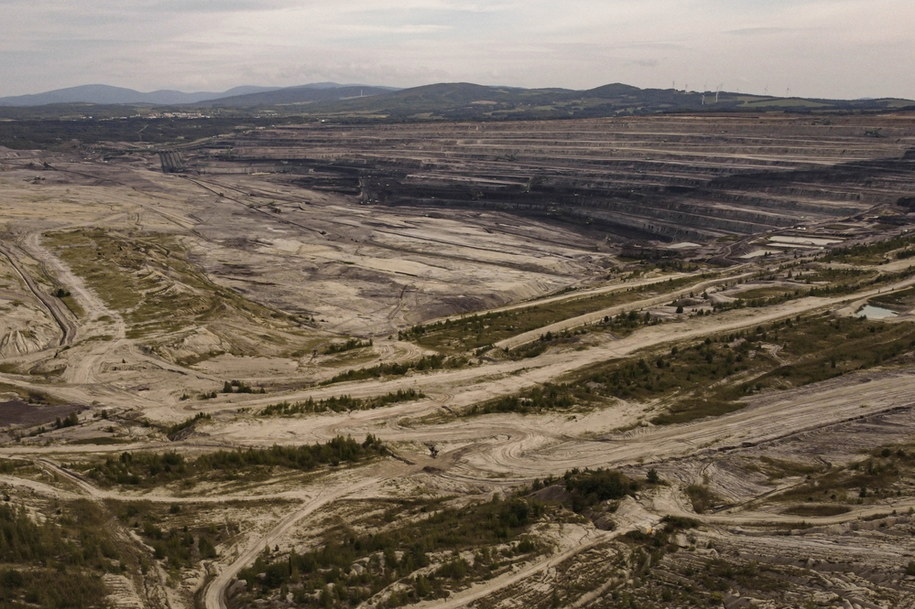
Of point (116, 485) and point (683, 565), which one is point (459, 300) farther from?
point (683, 565)

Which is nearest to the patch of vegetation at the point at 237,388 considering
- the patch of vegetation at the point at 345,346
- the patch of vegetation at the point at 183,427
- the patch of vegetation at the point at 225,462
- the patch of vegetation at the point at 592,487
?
the patch of vegetation at the point at 183,427

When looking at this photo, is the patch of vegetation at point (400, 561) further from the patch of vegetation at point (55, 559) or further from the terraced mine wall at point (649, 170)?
the terraced mine wall at point (649, 170)

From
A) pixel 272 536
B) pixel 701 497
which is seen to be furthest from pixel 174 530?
pixel 701 497

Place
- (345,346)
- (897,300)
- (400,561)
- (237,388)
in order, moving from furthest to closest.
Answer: (897,300) < (345,346) < (237,388) < (400,561)

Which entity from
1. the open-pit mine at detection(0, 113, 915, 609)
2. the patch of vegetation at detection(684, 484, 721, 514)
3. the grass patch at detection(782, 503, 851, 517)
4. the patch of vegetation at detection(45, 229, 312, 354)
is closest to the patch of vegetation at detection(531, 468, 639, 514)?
the open-pit mine at detection(0, 113, 915, 609)

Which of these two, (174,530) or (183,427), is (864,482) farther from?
(183,427)

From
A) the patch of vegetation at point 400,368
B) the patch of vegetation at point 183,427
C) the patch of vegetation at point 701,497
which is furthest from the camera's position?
the patch of vegetation at point 400,368
